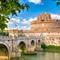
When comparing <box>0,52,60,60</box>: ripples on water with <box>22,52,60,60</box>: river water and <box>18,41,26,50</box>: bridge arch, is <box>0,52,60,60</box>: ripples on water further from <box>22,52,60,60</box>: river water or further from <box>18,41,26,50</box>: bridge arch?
<box>18,41,26,50</box>: bridge arch

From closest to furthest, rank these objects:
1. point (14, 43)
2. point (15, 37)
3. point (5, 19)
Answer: point (5, 19) → point (15, 37) → point (14, 43)

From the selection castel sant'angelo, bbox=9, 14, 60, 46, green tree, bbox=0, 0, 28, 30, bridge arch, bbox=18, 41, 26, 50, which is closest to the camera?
green tree, bbox=0, 0, 28, 30

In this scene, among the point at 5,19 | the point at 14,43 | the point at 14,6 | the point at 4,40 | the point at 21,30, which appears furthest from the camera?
the point at 4,40

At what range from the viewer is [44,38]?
11.1ft

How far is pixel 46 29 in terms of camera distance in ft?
10.9

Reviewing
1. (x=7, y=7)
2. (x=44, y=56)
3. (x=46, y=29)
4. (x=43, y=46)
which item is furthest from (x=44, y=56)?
(x=7, y=7)

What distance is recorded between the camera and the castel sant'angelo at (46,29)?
3.30m

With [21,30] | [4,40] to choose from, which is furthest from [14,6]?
[4,40]

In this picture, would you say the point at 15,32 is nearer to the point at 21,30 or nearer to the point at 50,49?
the point at 21,30

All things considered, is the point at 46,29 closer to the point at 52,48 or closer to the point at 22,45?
the point at 52,48

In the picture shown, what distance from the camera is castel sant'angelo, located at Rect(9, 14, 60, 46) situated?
10.8ft

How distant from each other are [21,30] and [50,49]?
45 cm

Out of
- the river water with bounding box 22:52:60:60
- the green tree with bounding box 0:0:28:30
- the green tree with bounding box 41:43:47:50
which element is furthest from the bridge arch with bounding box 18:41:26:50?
the green tree with bounding box 0:0:28:30

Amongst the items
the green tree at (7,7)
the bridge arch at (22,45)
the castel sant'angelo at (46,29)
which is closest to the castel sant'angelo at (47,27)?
the castel sant'angelo at (46,29)
